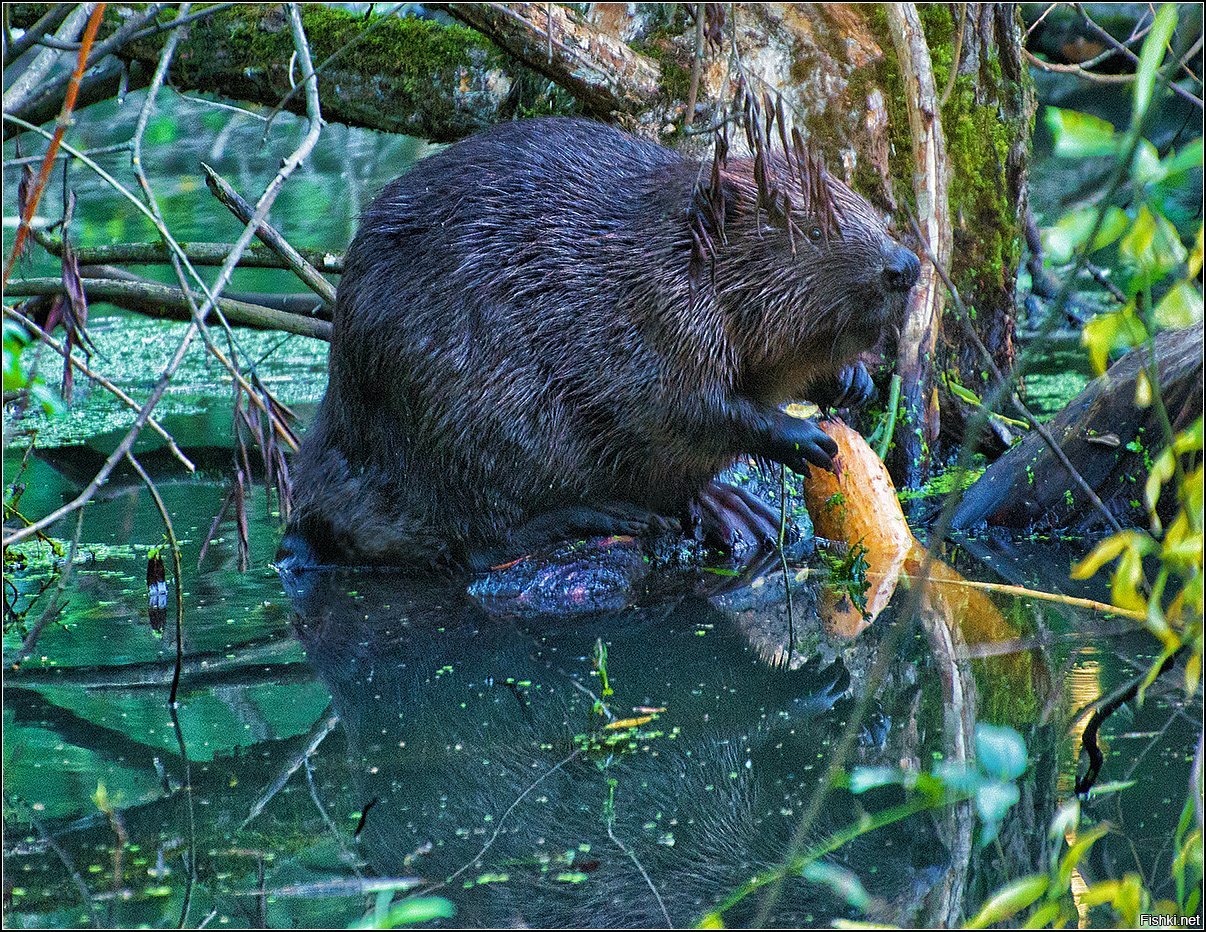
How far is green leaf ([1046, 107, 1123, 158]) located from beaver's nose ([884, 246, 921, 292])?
72.0 inches

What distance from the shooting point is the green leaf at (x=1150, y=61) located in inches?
56.4

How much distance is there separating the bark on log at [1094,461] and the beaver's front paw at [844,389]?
46 cm

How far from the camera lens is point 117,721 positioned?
110 inches

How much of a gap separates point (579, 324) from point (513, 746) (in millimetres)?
1199

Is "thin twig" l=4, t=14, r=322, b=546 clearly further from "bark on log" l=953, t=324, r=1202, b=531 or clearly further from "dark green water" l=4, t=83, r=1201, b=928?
"bark on log" l=953, t=324, r=1202, b=531

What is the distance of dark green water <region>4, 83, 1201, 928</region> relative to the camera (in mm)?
2164

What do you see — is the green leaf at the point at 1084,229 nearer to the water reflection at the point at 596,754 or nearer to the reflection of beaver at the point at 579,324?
the water reflection at the point at 596,754

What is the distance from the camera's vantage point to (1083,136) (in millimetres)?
1497

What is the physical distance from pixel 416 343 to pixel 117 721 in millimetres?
1190

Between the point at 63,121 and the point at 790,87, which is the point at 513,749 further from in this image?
the point at 790,87

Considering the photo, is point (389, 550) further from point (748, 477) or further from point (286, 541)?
point (748, 477)

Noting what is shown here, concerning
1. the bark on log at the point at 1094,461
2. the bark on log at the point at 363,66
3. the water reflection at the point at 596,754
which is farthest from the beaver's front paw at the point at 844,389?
the bark on log at the point at 363,66

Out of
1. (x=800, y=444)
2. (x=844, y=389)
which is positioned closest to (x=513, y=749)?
(x=800, y=444)

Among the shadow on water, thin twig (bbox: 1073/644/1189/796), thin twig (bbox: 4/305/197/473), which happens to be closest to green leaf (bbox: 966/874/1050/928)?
the shadow on water
